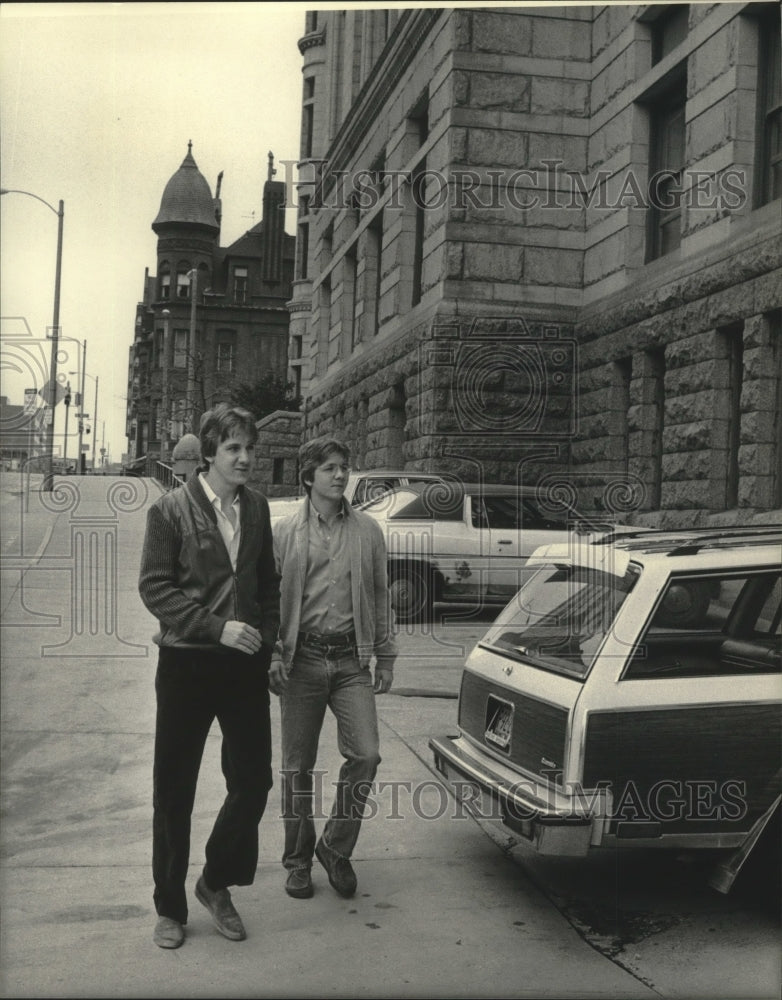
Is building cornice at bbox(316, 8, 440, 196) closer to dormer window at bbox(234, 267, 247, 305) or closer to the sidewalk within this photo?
dormer window at bbox(234, 267, 247, 305)

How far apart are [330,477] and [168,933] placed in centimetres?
182

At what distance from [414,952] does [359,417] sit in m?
4.03

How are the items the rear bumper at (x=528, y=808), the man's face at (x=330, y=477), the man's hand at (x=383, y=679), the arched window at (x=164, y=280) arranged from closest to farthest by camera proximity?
1. the rear bumper at (x=528, y=808)
2. the man's face at (x=330, y=477)
3. the man's hand at (x=383, y=679)
4. the arched window at (x=164, y=280)

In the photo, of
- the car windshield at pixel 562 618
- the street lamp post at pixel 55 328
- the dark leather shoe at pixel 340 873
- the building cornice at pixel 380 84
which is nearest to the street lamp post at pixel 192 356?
the street lamp post at pixel 55 328

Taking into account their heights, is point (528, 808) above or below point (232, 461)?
below

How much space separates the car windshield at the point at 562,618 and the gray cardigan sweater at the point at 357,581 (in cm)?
64

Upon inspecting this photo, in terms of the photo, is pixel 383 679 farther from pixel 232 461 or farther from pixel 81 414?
pixel 81 414

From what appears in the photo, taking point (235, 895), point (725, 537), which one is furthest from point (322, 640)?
point (725, 537)

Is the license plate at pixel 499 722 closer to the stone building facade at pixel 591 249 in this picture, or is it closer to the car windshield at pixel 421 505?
the stone building facade at pixel 591 249

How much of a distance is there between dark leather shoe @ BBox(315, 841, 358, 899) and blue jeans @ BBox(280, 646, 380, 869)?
3 centimetres

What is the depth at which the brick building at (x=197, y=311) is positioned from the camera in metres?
4.94

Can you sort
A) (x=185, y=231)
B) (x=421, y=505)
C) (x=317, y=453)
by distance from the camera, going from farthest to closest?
(x=421, y=505)
(x=185, y=231)
(x=317, y=453)

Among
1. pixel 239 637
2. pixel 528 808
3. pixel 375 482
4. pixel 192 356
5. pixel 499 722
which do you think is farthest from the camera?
pixel 375 482

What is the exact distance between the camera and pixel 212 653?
4.02 metres
